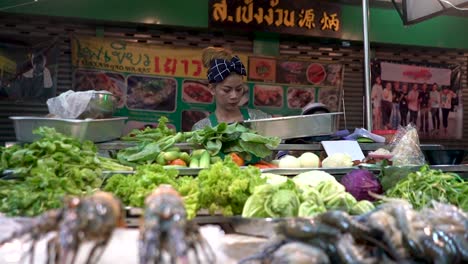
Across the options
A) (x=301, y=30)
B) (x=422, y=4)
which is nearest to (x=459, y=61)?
(x=301, y=30)

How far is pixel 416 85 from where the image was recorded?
8711 millimetres

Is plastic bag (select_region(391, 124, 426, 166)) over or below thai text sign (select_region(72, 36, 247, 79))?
below

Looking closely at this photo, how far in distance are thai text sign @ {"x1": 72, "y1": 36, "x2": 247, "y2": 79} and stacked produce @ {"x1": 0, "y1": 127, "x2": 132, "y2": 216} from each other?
407 cm

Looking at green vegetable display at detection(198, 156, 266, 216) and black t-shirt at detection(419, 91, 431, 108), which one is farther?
black t-shirt at detection(419, 91, 431, 108)

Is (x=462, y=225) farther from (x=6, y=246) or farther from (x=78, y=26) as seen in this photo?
(x=78, y=26)

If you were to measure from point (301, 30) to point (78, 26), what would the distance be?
3707 mm

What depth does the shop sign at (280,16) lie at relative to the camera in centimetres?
714

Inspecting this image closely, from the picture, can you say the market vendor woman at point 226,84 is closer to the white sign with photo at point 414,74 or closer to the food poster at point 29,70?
the food poster at point 29,70

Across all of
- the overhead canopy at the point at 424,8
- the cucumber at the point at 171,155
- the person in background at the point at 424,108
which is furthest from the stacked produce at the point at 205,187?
the person in background at the point at 424,108

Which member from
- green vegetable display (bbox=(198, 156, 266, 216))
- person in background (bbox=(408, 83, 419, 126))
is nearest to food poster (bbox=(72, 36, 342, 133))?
person in background (bbox=(408, 83, 419, 126))

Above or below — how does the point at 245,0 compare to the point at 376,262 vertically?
above

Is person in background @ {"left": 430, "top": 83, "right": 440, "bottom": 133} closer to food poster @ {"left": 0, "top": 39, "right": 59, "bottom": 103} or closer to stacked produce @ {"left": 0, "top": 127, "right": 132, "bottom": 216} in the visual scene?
food poster @ {"left": 0, "top": 39, "right": 59, "bottom": 103}

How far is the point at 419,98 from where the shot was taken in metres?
8.71

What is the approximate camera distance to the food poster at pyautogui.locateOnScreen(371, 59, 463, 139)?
840cm
